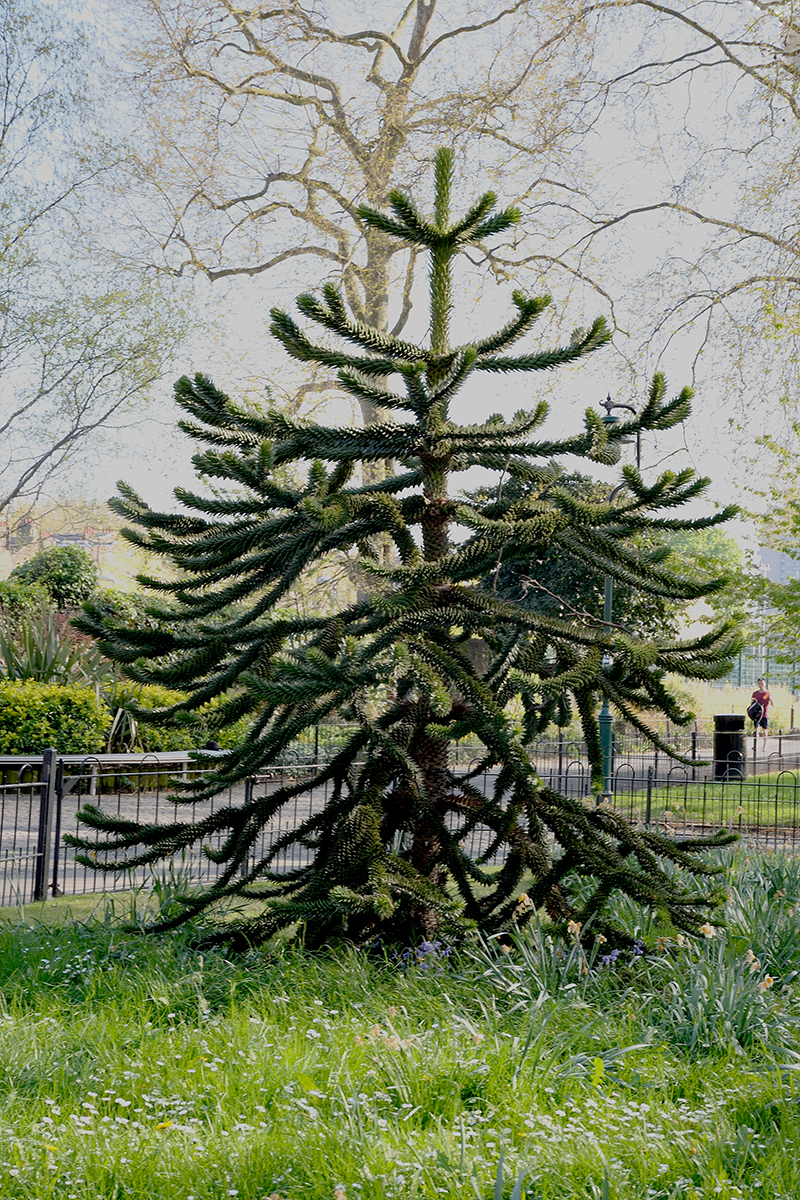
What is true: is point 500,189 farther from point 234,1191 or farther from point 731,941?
point 234,1191

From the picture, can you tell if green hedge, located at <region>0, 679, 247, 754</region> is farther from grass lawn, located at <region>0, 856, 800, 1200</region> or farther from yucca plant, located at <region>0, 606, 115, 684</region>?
grass lawn, located at <region>0, 856, 800, 1200</region>

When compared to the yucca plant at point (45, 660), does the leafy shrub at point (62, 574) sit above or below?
above

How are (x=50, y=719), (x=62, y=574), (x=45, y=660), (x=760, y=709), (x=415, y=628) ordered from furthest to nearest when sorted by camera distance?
(x=760, y=709) → (x=62, y=574) → (x=45, y=660) → (x=50, y=719) → (x=415, y=628)

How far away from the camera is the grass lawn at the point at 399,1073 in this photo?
283cm

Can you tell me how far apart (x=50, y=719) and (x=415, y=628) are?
10901 mm

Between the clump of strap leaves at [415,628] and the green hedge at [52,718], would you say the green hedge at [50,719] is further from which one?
the clump of strap leaves at [415,628]

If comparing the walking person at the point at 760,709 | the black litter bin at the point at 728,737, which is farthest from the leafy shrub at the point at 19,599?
the walking person at the point at 760,709

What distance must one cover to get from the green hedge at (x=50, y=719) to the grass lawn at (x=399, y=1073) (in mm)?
9108

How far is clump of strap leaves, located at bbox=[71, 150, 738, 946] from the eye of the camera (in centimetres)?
409

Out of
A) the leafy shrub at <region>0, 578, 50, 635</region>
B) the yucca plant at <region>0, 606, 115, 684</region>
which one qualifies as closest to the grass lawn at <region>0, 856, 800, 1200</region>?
the yucca plant at <region>0, 606, 115, 684</region>

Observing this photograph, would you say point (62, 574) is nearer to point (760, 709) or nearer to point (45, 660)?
point (45, 660)

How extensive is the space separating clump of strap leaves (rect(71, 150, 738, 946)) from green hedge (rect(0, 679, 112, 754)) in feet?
32.1

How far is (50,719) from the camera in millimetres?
13930

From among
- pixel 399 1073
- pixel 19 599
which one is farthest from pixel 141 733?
pixel 399 1073
